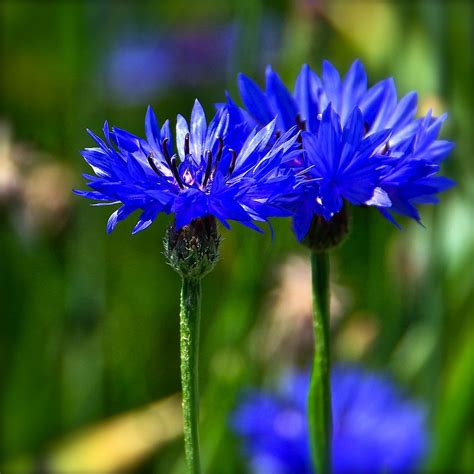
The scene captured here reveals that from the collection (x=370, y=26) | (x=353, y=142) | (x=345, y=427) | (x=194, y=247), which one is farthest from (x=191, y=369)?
(x=370, y=26)

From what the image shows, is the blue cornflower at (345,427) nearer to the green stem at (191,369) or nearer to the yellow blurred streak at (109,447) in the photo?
the yellow blurred streak at (109,447)

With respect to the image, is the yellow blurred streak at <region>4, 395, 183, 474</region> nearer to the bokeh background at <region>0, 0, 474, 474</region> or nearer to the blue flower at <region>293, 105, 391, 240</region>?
the bokeh background at <region>0, 0, 474, 474</region>

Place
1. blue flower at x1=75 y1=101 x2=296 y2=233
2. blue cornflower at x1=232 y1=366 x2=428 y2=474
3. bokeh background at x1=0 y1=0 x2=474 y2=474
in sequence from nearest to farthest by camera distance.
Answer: blue flower at x1=75 y1=101 x2=296 y2=233, blue cornflower at x1=232 y1=366 x2=428 y2=474, bokeh background at x1=0 y1=0 x2=474 y2=474

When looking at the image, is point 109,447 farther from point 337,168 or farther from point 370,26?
point 370,26

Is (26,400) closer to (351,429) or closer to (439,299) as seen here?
(351,429)

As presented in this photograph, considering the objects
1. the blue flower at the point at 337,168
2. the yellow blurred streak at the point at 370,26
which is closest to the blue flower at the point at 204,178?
the blue flower at the point at 337,168

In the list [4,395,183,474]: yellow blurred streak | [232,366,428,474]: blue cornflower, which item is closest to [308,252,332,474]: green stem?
[232,366,428,474]: blue cornflower
